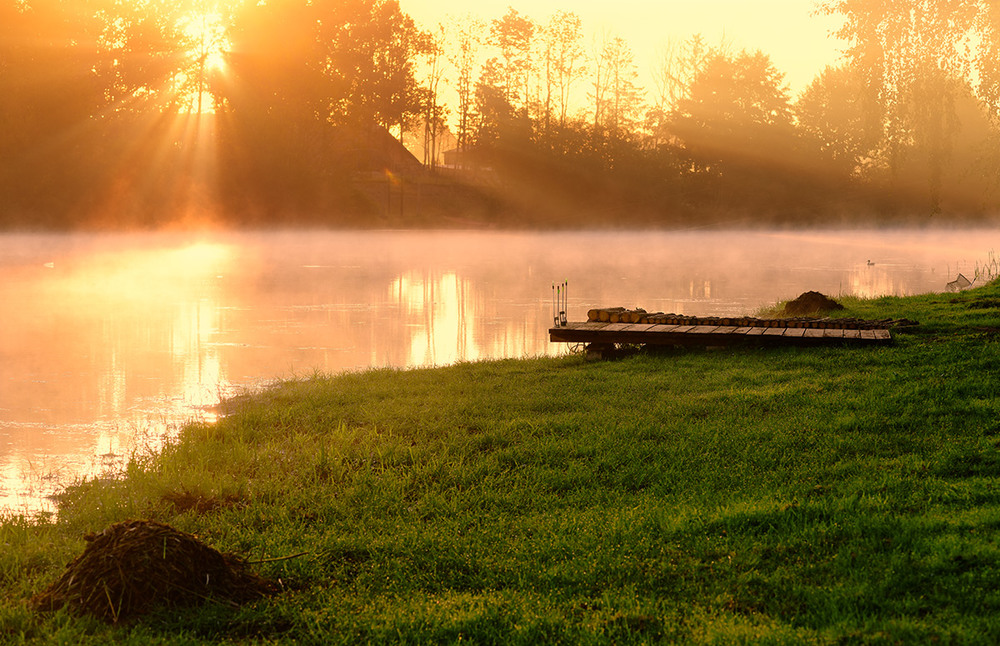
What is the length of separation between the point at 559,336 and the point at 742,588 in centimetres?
897

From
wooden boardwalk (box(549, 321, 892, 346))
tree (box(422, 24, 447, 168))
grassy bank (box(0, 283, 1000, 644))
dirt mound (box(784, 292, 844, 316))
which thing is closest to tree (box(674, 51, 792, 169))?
tree (box(422, 24, 447, 168))

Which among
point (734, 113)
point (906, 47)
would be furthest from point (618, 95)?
point (906, 47)

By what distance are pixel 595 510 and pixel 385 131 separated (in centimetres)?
6695

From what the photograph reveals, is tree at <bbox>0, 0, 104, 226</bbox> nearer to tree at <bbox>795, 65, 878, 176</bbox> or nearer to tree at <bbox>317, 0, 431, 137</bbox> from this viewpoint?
tree at <bbox>317, 0, 431, 137</bbox>

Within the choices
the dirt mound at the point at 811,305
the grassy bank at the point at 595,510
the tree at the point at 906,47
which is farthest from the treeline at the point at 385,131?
the grassy bank at the point at 595,510

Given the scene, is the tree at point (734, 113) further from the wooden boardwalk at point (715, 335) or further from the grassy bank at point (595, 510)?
the grassy bank at point (595, 510)

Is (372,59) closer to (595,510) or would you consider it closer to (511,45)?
(511,45)

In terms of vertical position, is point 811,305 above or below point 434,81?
below

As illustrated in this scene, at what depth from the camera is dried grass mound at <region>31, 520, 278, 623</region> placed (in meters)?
5.48

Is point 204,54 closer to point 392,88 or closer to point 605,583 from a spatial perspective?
point 392,88

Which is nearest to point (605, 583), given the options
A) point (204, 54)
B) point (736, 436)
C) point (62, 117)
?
point (736, 436)

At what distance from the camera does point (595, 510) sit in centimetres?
699

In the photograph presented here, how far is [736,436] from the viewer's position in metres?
8.62

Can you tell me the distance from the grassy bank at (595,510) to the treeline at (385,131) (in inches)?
1690
